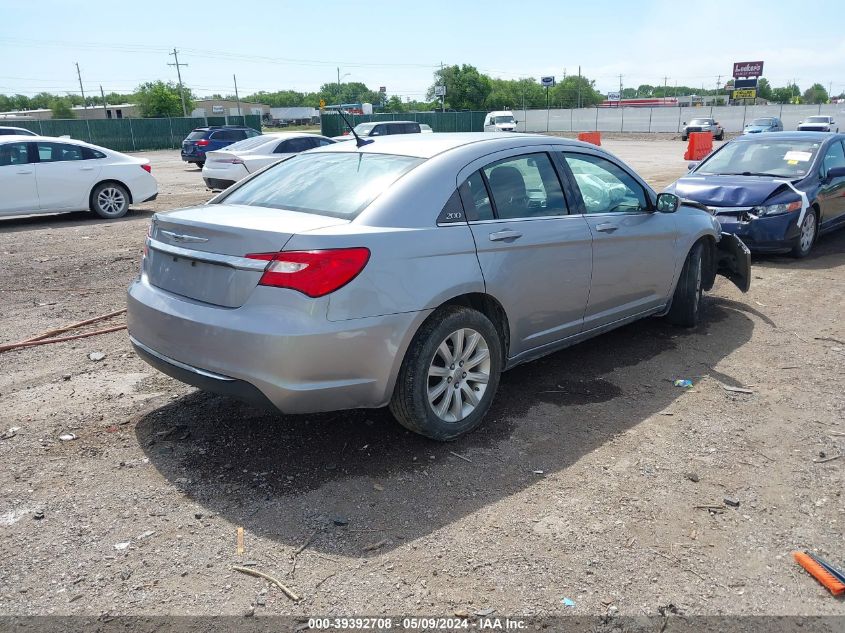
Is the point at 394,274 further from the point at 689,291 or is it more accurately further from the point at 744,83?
the point at 744,83

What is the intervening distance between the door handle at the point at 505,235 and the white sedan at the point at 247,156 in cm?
1196

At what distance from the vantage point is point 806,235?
9.13 meters

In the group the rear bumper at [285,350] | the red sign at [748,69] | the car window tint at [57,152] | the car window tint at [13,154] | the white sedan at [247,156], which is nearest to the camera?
the rear bumper at [285,350]

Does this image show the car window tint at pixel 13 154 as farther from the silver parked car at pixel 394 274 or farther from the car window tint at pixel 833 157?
the car window tint at pixel 833 157

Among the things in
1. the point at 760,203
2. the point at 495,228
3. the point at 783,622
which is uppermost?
the point at 495,228

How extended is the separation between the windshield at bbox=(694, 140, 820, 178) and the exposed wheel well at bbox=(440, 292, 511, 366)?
660 cm

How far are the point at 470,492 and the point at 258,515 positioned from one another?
3.36ft

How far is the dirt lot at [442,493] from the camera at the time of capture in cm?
283

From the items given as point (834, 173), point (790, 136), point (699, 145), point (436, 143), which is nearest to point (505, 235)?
point (436, 143)

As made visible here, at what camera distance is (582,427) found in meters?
4.29

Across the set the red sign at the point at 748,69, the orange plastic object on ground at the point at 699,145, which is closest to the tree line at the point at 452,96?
the red sign at the point at 748,69

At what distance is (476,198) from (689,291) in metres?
2.71

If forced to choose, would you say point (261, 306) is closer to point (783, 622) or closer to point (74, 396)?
point (74, 396)

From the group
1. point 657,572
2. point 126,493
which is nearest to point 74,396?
point 126,493
